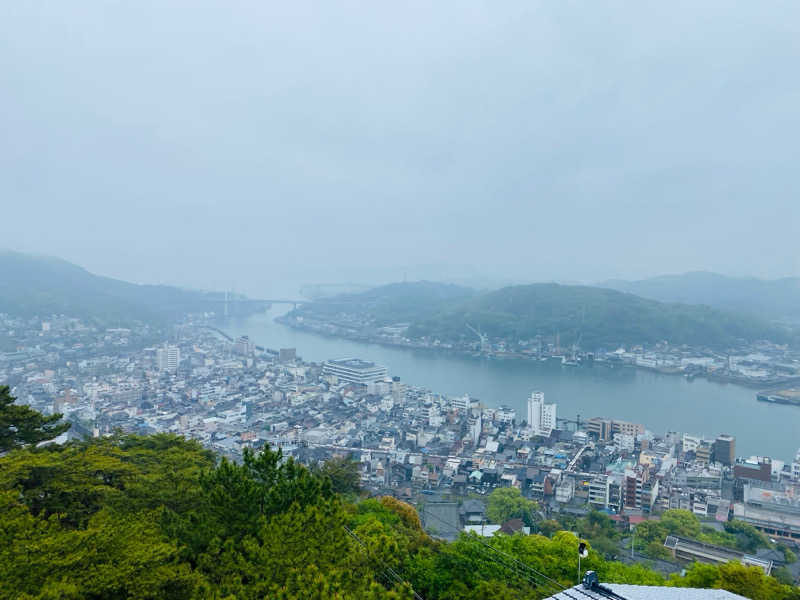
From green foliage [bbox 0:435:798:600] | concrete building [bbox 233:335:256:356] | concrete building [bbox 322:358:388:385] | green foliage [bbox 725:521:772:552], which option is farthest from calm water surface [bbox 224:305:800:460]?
green foliage [bbox 0:435:798:600]

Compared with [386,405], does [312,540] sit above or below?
above

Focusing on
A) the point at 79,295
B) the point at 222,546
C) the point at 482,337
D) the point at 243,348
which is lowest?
the point at 243,348

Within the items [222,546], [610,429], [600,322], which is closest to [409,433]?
[610,429]

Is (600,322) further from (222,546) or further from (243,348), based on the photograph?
(222,546)

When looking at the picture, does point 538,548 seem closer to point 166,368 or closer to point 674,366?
point 166,368

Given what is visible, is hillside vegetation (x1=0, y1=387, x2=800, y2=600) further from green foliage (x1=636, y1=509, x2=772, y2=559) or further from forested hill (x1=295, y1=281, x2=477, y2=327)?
forested hill (x1=295, y1=281, x2=477, y2=327)

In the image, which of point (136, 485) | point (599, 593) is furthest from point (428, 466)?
point (599, 593)
